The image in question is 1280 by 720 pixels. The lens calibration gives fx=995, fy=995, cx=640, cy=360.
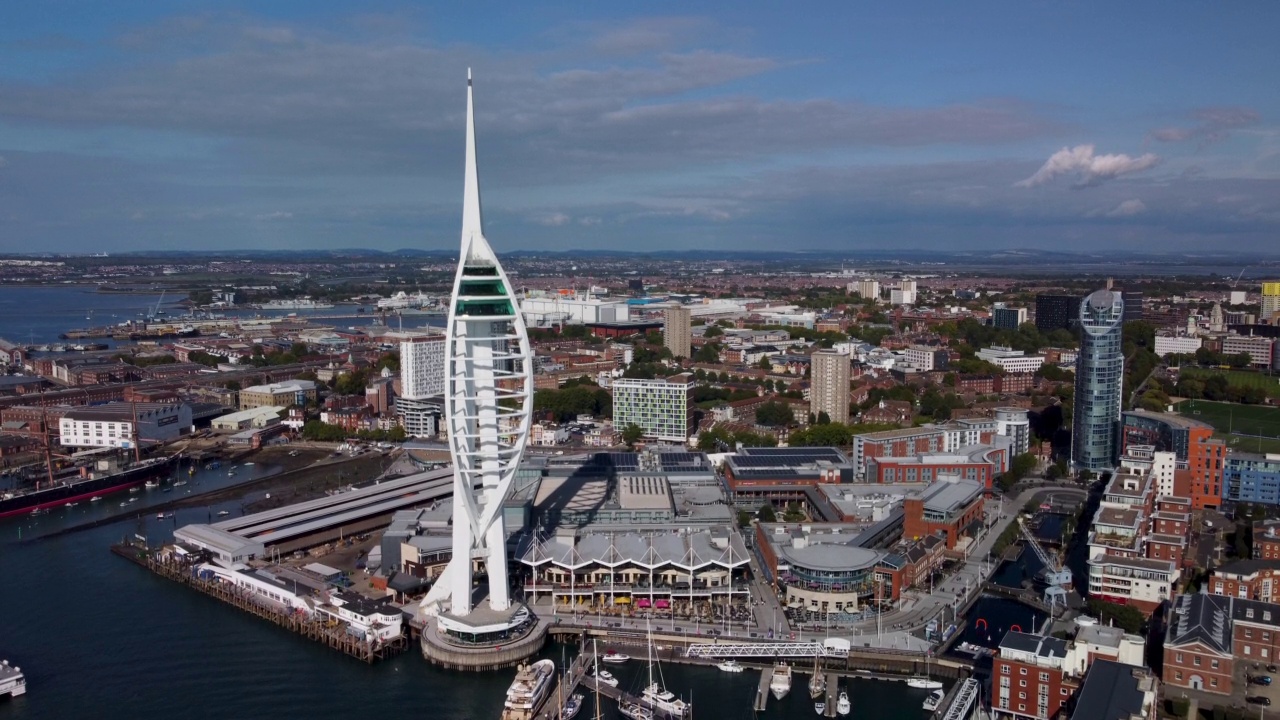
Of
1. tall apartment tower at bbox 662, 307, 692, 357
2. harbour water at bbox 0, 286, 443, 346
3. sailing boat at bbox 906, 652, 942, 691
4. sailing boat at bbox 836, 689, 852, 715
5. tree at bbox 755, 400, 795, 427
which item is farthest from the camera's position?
harbour water at bbox 0, 286, 443, 346

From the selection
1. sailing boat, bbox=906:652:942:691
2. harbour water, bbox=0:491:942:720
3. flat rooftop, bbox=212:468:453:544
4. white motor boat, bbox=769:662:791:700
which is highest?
flat rooftop, bbox=212:468:453:544

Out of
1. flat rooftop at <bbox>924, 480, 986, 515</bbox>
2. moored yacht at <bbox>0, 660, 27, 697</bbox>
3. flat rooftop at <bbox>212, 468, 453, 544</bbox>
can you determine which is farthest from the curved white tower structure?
flat rooftop at <bbox>924, 480, 986, 515</bbox>

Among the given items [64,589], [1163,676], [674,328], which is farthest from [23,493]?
[674,328]

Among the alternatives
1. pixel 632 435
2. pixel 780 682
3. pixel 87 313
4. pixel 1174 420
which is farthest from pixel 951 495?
pixel 87 313

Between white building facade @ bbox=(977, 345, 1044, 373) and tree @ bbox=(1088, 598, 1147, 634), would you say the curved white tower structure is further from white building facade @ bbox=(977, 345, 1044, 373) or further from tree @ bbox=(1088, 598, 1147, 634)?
white building facade @ bbox=(977, 345, 1044, 373)

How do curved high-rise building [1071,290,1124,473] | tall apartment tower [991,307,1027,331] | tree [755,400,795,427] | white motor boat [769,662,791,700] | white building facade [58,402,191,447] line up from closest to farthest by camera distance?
white motor boat [769,662,791,700] < curved high-rise building [1071,290,1124,473] < white building facade [58,402,191,447] < tree [755,400,795,427] < tall apartment tower [991,307,1027,331]

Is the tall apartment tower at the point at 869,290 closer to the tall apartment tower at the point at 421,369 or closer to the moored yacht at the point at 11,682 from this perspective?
the tall apartment tower at the point at 421,369

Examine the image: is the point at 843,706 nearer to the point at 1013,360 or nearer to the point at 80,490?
the point at 80,490
